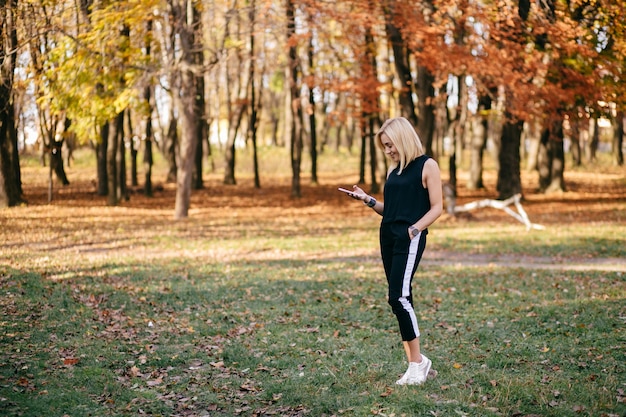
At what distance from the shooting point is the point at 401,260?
5.93 metres

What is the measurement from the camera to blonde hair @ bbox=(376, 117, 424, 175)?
5.89 m

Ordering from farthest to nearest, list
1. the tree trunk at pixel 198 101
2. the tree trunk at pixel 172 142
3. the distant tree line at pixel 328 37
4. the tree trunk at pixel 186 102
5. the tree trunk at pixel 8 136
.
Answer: the tree trunk at pixel 172 142
the tree trunk at pixel 198 101
the tree trunk at pixel 186 102
the distant tree line at pixel 328 37
the tree trunk at pixel 8 136

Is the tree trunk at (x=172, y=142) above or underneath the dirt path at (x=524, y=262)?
above

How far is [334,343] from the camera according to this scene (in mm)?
8000

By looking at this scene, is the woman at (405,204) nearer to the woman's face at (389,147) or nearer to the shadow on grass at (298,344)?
the woman's face at (389,147)

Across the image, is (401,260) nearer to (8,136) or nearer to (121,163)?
(8,136)


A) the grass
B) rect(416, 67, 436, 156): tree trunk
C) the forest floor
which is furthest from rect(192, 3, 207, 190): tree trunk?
the grass

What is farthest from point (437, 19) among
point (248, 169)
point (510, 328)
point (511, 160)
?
point (248, 169)

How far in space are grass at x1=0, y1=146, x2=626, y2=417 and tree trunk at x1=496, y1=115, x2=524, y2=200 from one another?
31.2 feet

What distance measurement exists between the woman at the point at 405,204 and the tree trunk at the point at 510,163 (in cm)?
2159

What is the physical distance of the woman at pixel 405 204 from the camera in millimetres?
5910

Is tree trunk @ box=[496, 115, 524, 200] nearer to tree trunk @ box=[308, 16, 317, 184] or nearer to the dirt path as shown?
tree trunk @ box=[308, 16, 317, 184]

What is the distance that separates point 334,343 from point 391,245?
2325mm

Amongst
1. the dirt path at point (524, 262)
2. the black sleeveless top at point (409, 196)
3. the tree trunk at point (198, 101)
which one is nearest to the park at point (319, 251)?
the black sleeveless top at point (409, 196)
